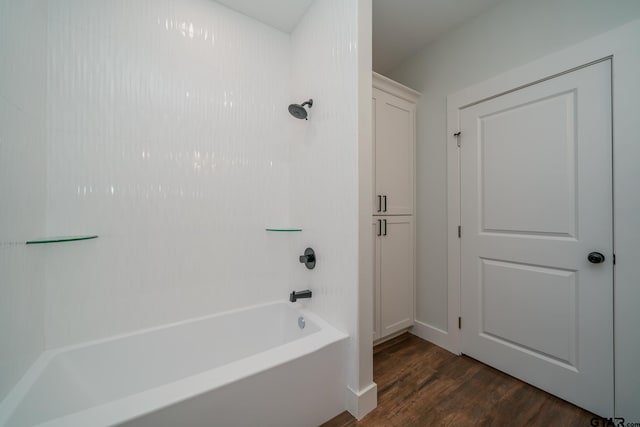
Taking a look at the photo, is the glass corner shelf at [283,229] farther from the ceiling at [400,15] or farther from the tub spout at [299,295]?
the ceiling at [400,15]

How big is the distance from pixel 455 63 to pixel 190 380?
106 inches

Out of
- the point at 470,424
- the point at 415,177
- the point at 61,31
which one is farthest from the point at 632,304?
the point at 61,31

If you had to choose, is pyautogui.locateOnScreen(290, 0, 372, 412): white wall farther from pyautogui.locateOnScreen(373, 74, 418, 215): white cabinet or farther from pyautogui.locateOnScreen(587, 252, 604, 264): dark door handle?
pyautogui.locateOnScreen(587, 252, 604, 264): dark door handle

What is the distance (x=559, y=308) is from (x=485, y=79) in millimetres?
1614

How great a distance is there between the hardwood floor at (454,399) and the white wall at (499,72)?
29 cm

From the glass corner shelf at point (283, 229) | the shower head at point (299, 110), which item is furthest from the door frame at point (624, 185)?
the glass corner shelf at point (283, 229)

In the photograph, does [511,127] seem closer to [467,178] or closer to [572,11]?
[467,178]

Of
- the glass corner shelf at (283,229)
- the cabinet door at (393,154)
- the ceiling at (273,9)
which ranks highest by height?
the ceiling at (273,9)

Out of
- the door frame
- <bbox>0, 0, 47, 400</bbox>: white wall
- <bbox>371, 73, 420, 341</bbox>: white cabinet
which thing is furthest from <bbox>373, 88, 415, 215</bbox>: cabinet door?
<bbox>0, 0, 47, 400</bbox>: white wall

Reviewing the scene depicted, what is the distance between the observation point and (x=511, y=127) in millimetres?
1568

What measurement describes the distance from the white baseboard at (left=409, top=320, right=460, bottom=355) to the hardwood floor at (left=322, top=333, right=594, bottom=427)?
98 millimetres

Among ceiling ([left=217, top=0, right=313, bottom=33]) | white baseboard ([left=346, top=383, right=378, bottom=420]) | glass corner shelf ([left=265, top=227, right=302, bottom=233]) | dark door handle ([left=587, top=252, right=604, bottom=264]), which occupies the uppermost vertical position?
ceiling ([left=217, top=0, right=313, bottom=33])

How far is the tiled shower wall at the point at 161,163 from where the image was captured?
3.92ft

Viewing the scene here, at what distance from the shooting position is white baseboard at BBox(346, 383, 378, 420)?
4.07 ft
